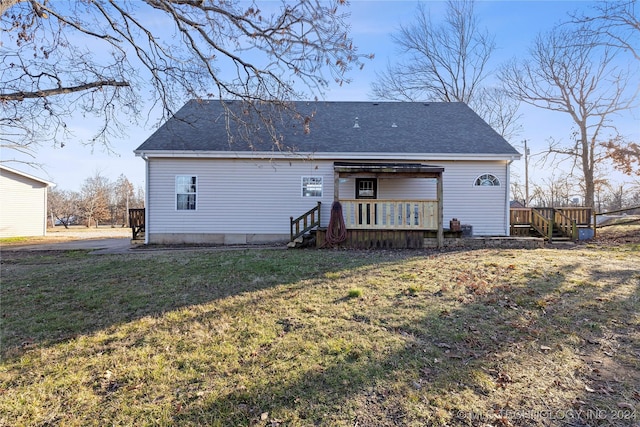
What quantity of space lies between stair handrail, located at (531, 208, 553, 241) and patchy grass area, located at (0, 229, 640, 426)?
250 inches

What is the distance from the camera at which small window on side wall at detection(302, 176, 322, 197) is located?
1206 cm

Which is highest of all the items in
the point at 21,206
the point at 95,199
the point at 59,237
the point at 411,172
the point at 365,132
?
the point at 365,132

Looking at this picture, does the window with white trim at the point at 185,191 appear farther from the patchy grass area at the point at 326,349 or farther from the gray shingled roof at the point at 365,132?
the patchy grass area at the point at 326,349

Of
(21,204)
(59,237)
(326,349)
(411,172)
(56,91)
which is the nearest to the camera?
(326,349)

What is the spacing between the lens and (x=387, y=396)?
2.69 m

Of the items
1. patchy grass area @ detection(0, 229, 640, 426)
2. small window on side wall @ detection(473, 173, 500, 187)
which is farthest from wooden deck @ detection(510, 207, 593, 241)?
patchy grass area @ detection(0, 229, 640, 426)

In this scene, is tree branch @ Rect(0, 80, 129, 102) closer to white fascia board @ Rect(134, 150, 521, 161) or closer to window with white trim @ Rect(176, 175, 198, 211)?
white fascia board @ Rect(134, 150, 521, 161)

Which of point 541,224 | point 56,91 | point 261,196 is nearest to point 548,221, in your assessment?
point 541,224

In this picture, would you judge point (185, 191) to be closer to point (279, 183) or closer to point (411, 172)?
point (279, 183)

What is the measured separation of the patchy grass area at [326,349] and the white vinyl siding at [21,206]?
16.9 meters

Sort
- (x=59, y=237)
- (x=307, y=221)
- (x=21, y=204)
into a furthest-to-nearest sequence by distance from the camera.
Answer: (x=21, y=204) → (x=59, y=237) → (x=307, y=221)

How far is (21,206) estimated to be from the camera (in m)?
19.2

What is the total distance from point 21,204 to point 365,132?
816 inches

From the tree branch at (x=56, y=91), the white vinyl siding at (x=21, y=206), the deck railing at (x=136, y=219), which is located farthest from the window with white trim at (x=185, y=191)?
the white vinyl siding at (x=21, y=206)
